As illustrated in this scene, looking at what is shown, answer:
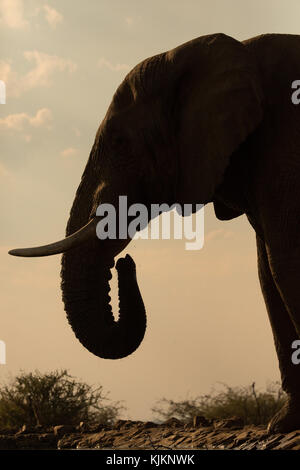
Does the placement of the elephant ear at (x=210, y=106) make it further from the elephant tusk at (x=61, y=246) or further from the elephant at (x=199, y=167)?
the elephant tusk at (x=61, y=246)

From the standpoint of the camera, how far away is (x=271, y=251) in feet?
23.3

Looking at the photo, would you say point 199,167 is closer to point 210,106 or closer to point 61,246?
point 210,106

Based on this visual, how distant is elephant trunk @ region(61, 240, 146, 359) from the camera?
7.58 meters

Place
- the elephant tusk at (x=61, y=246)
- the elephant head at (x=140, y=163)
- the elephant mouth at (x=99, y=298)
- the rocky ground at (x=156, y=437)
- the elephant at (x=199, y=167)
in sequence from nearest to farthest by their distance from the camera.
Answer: the elephant at (x=199, y=167) < the elephant head at (x=140, y=163) < the elephant tusk at (x=61, y=246) < the elephant mouth at (x=99, y=298) < the rocky ground at (x=156, y=437)

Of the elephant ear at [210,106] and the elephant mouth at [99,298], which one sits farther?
the elephant mouth at [99,298]

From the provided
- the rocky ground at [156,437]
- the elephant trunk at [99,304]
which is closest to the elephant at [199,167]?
the elephant trunk at [99,304]

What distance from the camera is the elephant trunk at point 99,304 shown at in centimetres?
758

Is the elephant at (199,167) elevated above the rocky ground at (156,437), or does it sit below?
above

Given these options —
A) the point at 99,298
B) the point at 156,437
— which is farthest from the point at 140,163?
the point at 156,437

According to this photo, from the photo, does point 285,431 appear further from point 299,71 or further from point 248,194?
point 299,71

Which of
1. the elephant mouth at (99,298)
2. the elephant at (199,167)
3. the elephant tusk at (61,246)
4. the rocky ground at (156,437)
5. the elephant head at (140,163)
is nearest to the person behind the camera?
the elephant at (199,167)

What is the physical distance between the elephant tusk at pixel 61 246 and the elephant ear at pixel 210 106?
736 mm
